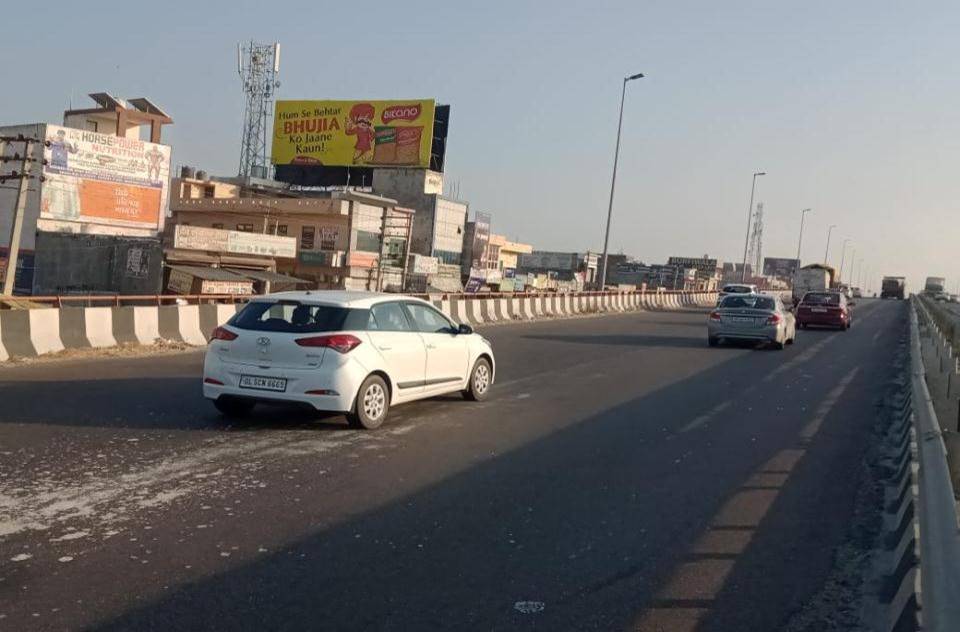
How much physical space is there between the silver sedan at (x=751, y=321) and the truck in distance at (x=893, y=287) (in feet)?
354

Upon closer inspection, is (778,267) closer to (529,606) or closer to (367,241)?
(367,241)

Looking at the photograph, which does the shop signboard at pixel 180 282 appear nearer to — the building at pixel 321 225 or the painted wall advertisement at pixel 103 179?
the painted wall advertisement at pixel 103 179

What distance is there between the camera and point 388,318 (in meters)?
9.97

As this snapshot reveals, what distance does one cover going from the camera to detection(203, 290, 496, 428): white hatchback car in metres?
8.99

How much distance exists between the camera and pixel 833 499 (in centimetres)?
717

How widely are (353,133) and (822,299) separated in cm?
3814

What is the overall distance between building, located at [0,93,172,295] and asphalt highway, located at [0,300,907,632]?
105ft

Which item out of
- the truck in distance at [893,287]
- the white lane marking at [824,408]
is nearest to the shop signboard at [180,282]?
the white lane marking at [824,408]

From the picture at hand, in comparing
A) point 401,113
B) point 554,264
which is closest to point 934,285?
point 554,264

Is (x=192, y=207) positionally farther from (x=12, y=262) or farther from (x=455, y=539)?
(x=455, y=539)

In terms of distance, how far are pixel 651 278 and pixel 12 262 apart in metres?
83.4

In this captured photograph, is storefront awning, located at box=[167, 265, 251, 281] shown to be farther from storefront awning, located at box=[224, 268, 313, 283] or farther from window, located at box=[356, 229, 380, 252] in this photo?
window, located at box=[356, 229, 380, 252]

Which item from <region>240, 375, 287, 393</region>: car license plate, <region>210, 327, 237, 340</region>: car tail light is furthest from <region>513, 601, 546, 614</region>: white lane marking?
<region>210, 327, 237, 340</region>: car tail light

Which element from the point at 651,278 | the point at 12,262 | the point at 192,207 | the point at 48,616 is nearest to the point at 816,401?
the point at 48,616
